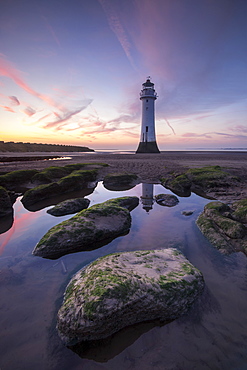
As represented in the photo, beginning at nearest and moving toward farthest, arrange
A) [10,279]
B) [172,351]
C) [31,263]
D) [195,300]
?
[172,351] < [195,300] < [10,279] < [31,263]

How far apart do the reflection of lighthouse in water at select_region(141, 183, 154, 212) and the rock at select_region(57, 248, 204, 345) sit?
4.02 m

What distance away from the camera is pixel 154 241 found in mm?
4699

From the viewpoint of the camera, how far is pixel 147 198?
8.70m

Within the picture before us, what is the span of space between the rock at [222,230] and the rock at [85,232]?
7.44ft

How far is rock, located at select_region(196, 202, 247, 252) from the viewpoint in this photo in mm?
4348

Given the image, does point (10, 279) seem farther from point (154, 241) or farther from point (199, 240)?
point (199, 240)

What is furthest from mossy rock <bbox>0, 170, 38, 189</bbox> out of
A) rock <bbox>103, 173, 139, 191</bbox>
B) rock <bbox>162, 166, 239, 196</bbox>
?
rock <bbox>162, 166, 239, 196</bbox>

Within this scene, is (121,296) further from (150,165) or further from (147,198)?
(150,165)

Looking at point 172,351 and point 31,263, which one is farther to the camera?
point 31,263

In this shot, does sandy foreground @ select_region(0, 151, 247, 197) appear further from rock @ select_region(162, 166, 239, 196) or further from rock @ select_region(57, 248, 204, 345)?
rock @ select_region(57, 248, 204, 345)

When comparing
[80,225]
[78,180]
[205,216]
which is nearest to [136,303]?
[80,225]

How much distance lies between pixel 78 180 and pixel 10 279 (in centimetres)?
808

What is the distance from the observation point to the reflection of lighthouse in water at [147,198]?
7470 millimetres

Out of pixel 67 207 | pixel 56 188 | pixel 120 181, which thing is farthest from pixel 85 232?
pixel 120 181
